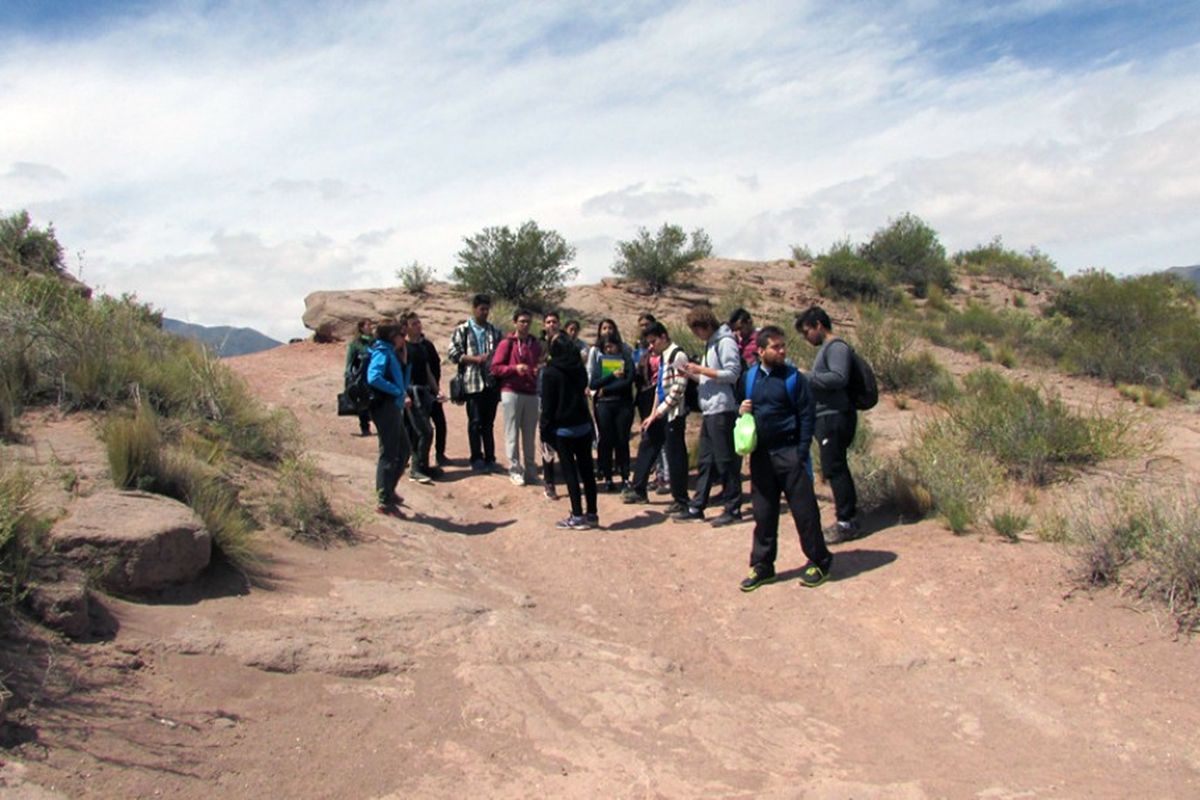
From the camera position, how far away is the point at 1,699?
3.54 meters

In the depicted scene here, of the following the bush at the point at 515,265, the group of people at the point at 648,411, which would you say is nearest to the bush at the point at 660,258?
the bush at the point at 515,265

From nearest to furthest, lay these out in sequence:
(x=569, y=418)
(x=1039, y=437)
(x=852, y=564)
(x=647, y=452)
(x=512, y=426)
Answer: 1. (x=852, y=564)
2. (x=569, y=418)
3. (x=647, y=452)
4. (x=1039, y=437)
5. (x=512, y=426)

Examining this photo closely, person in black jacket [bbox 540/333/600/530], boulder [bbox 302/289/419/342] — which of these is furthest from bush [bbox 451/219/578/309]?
person in black jacket [bbox 540/333/600/530]

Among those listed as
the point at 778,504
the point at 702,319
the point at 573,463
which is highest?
the point at 702,319

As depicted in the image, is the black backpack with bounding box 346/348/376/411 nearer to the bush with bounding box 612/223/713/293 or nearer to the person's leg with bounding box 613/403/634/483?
the person's leg with bounding box 613/403/634/483

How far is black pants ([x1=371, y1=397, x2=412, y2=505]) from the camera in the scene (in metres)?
7.90

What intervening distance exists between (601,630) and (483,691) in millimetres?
1503

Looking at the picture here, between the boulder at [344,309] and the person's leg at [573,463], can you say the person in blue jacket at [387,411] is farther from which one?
the boulder at [344,309]

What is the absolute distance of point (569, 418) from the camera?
8.20 m

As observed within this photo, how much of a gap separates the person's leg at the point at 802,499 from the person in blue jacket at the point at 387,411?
3.22 m

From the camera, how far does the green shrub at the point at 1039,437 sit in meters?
9.25

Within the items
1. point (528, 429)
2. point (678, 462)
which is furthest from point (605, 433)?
point (678, 462)

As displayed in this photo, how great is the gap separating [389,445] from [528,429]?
7.10 ft

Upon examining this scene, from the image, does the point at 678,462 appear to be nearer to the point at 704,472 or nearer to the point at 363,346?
the point at 704,472
